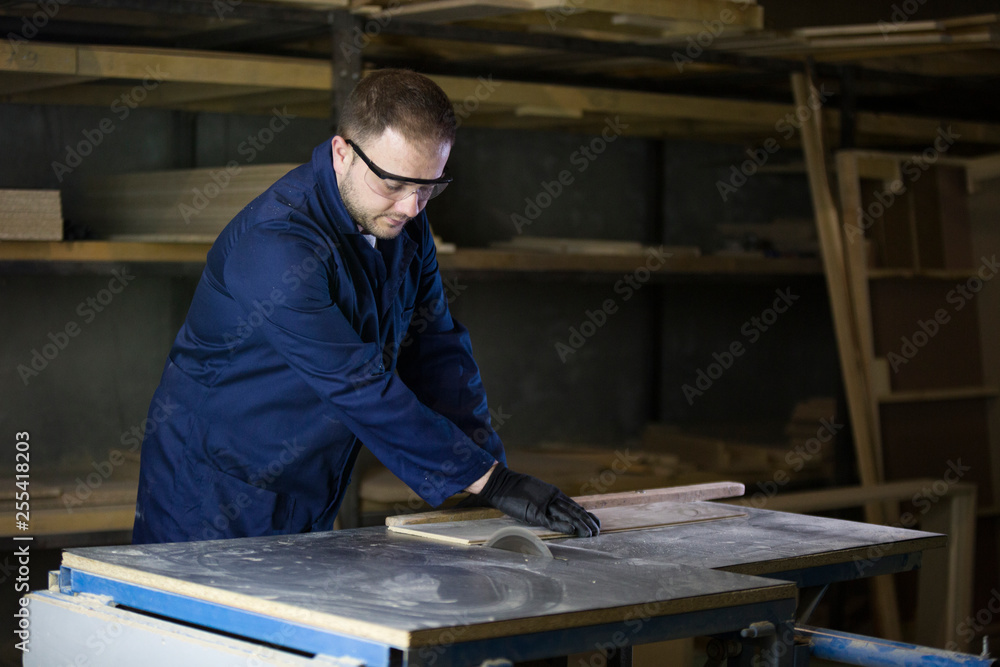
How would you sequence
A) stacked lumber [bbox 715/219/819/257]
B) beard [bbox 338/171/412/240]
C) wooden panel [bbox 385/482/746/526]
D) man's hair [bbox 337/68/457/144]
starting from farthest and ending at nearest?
stacked lumber [bbox 715/219/819/257] → wooden panel [bbox 385/482/746/526] → beard [bbox 338/171/412/240] → man's hair [bbox 337/68/457/144]

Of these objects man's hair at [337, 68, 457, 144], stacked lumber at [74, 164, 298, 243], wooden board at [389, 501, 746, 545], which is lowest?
wooden board at [389, 501, 746, 545]

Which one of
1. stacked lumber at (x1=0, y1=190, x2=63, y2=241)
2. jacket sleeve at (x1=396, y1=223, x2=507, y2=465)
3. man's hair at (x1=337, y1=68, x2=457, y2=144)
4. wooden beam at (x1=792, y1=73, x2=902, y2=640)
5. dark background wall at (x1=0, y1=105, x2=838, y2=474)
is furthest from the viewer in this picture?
wooden beam at (x1=792, y1=73, x2=902, y2=640)

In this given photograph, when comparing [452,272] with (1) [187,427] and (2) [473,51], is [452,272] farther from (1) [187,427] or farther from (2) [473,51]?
(1) [187,427]

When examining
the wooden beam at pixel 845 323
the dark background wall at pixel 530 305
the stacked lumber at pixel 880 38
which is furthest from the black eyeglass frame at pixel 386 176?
the wooden beam at pixel 845 323

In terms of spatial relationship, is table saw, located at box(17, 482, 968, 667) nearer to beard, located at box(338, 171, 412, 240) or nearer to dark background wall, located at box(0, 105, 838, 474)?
beard, located at box(338, 171, 412, 240)

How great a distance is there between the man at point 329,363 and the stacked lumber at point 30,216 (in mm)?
1114

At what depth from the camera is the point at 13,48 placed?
3529 millimetres

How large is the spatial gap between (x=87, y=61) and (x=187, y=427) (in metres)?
1.55

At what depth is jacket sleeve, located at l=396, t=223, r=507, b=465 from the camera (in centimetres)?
288

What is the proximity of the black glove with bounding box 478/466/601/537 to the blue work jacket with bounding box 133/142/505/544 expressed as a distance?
0.06 metres

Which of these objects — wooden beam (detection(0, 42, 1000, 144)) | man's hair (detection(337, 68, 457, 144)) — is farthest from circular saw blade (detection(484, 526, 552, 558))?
wooden beam (detection(0, 42, 1000, 144))

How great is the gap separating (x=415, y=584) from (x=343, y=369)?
1.76 ft

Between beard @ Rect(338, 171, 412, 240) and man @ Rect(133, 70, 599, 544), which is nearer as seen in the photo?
man @ Rect(133, 70, 599, 544)

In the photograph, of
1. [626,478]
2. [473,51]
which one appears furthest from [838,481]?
[473,51]
